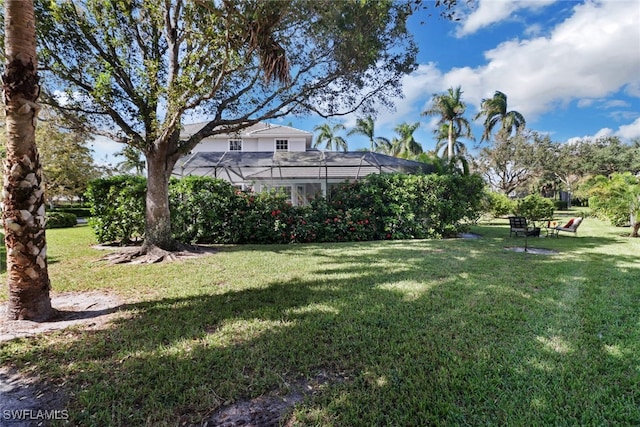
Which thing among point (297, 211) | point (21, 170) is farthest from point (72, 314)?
point (297, 211)

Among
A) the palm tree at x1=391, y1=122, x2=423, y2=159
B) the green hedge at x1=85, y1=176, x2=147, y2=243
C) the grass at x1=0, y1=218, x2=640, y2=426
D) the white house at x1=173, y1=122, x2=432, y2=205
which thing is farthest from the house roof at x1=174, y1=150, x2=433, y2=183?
the palm tree at x1=391, y1=122, x2=423, y2=159

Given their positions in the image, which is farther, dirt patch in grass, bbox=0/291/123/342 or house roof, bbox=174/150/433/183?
house roof, bbox=174/150/433/183

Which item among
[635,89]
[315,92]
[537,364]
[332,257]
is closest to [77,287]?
[332,257]

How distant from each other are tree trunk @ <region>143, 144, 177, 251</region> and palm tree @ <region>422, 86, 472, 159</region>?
27924 mm

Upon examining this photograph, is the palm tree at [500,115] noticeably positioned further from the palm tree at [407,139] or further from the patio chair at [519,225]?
the patio chair at [519,225]

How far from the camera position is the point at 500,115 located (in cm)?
3459

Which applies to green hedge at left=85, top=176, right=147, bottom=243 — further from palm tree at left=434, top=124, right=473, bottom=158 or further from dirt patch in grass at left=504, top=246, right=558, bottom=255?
palm tree at left=434, top=124, right=473, bottom=158

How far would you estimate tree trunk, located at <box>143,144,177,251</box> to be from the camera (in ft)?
25.9

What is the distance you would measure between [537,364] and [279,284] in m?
3.68

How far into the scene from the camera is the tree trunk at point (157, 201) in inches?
311

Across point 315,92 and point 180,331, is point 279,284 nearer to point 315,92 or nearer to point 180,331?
point 180,331

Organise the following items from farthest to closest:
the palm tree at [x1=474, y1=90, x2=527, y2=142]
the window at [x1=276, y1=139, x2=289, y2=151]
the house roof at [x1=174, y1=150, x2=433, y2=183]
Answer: the palm tree at [x1=474, y1=90, x2=527, y2=142] → the window at [x1=276, y1=139, x2=289, y2=151] → the house roof at [x1=174, y1=150, x2=433, y2=183]

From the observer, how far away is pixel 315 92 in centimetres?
884

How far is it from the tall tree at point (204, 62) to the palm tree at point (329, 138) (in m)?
30.2
